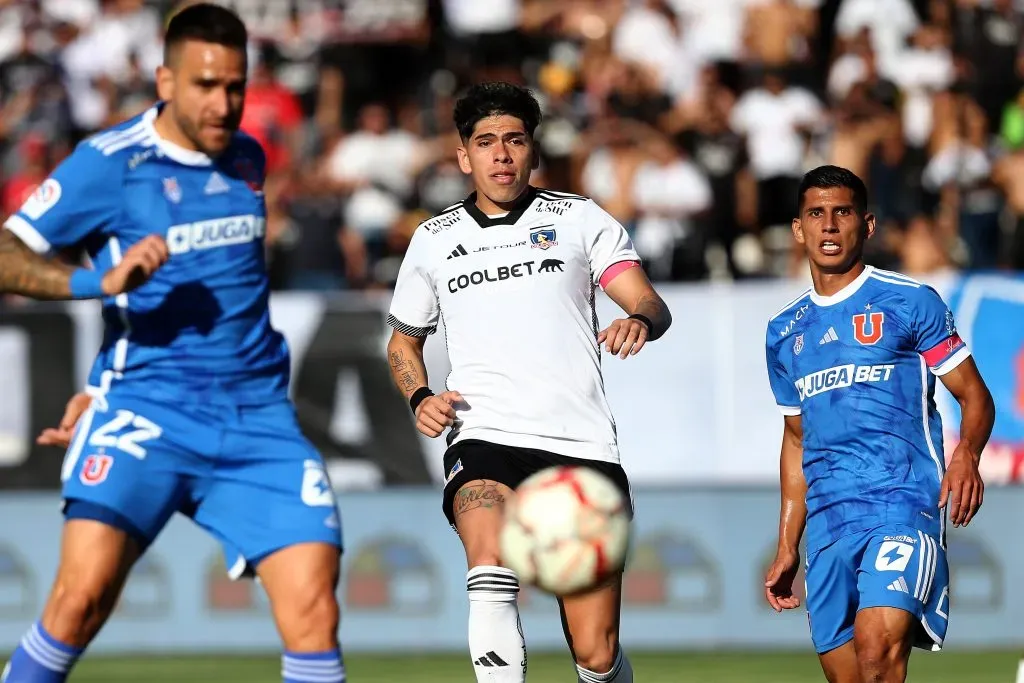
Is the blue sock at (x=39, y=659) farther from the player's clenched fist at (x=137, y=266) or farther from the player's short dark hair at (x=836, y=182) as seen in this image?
the player's short dark hair at (x=836, y=182)

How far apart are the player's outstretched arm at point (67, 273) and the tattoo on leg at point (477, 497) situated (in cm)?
162

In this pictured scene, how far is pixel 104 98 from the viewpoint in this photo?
16297 millimetres

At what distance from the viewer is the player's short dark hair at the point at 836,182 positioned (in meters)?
7.11

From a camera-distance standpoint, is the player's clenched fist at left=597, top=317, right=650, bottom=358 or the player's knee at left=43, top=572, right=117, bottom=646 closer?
the player's knee at left=43, top=572, right=117, bottom=646

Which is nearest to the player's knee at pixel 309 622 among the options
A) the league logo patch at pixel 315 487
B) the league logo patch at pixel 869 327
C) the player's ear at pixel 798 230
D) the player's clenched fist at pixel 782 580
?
the league logo patch at pixel 315 487

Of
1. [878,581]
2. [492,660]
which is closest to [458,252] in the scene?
[492,660]

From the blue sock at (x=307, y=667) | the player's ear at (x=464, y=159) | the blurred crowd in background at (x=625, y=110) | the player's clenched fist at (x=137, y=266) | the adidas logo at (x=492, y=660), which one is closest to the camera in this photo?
the player's clenched fist at (x=137, y=266)

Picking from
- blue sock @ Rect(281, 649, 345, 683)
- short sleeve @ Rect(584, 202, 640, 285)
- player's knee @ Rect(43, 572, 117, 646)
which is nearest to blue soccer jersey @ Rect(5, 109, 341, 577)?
player's knee @ Rect(43, 572, 117, 646)

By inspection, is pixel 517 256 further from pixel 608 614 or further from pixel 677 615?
pixel 677 615

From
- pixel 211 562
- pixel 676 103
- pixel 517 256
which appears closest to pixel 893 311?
pixel 517 256

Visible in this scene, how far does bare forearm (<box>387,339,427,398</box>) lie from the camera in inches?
280

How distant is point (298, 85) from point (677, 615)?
7.07 m

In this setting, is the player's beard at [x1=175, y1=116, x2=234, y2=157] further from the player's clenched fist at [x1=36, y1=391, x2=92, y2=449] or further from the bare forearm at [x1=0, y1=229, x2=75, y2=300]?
the player's clenched fist at [x1=36, y1=391, x2=92, y2=449]

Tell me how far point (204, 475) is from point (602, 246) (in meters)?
1.92
